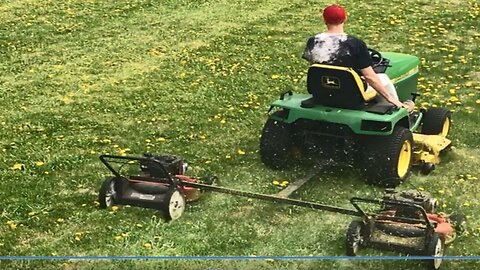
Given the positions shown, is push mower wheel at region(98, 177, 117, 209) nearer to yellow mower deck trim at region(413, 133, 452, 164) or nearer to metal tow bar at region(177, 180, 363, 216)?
metal tow bar at region(177, 180, 363, 216)

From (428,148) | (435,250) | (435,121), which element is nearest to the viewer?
(435,250)

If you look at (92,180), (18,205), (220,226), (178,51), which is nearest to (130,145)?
(92,180)

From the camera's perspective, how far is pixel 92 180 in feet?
22.8

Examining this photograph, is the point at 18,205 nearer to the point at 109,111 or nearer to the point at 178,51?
the point at 109,111

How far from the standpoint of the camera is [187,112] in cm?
904

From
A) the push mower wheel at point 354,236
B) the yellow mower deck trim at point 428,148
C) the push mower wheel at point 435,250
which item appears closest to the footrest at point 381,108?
the yellow mower deck trim at point 428,148

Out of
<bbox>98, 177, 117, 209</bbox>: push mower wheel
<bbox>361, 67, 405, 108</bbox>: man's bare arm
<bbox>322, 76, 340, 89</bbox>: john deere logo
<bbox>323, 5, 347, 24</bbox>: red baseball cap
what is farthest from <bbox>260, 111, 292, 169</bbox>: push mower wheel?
<bbox>98, 177, 117, 209</bbox>: push mower wheel

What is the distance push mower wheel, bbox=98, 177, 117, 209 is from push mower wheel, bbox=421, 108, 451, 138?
11.1 ft

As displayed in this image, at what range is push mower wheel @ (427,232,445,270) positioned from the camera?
5.00 m

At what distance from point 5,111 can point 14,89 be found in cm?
112

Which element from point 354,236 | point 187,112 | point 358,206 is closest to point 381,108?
point 358,206

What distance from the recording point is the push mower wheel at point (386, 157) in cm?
629

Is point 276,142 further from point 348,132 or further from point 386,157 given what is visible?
point 386,157

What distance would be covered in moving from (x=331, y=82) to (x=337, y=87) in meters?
0.07
